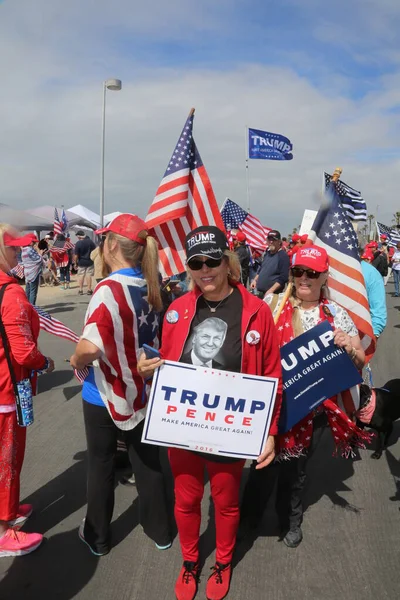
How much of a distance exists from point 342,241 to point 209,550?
227cm

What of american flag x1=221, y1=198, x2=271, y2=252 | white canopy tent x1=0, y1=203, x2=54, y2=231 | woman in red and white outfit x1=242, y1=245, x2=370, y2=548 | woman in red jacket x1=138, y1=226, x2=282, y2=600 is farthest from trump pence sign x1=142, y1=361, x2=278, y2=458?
american flag x1=221, y1=198, x2=271, y2=252

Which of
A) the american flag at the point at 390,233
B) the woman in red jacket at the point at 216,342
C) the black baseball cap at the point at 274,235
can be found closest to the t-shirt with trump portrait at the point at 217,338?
the woman in red jacket at the point at 216,342

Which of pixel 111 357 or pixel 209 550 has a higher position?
pixel 111 357

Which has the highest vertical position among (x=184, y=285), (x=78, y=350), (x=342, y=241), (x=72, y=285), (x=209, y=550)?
(x=342, y=241)

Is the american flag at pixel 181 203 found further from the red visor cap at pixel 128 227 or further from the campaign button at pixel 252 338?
the campaign button at pixel 252 338

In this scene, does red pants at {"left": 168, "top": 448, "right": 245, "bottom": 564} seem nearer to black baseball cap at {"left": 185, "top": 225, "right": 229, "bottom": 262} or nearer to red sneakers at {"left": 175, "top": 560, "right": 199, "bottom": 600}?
red sneakers at {"left": 175, "top": 560, "right": 199, "bottom": 600}

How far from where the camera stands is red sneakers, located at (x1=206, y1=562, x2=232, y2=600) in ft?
8.42

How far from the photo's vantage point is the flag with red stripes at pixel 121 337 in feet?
8.32

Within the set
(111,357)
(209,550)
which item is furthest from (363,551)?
(111,357)

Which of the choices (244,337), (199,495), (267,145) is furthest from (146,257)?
(267,145)

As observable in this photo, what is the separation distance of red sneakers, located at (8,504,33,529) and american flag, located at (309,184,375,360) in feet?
8.65

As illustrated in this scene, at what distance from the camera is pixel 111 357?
2619 mm

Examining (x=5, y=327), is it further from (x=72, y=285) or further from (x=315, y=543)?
(x=72, y=285)

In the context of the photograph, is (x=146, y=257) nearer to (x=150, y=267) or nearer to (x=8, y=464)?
(x=150, y=267)
